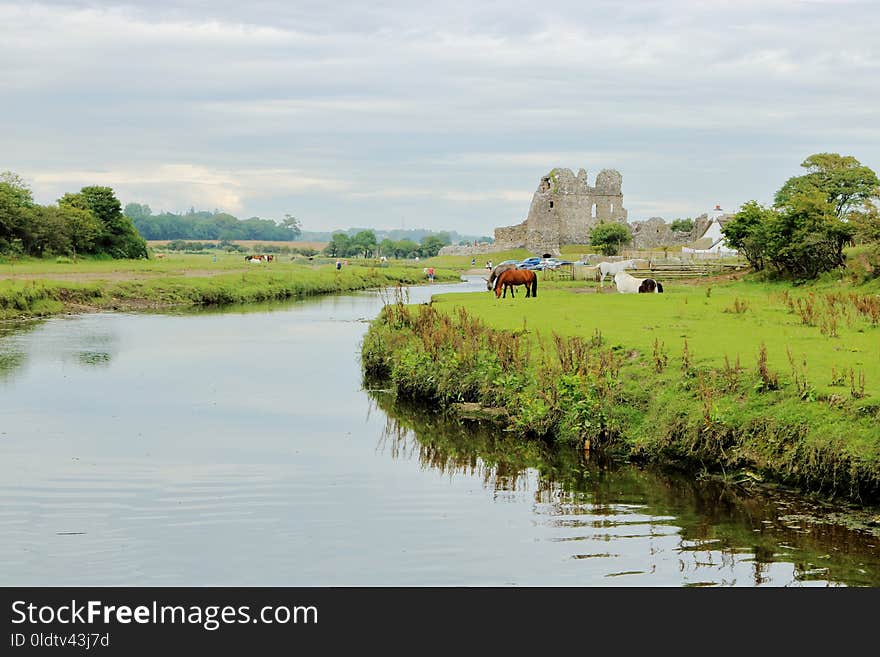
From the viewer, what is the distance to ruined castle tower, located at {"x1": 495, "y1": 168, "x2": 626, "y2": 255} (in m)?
120

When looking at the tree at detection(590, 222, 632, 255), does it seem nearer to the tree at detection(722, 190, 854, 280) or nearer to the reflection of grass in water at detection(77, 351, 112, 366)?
the tree at detection(722, 190, 854, 280)

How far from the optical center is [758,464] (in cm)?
1440

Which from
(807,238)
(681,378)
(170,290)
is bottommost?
(681,378)

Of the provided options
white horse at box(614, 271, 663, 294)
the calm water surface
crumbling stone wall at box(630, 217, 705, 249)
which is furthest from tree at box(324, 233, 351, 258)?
the calm water surface

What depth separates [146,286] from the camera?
5425cm

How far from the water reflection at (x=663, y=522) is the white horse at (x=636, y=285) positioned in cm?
2069

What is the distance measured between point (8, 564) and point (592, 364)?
420 inches

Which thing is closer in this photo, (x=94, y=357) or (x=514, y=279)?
(x=94, y=357)

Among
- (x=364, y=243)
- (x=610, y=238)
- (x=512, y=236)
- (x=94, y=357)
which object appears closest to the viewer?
(x=94, y=357)

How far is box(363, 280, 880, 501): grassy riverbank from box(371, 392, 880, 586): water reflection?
548 millimetres

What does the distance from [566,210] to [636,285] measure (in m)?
84.1

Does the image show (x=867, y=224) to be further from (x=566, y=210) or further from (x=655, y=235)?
(x=566, y=210)

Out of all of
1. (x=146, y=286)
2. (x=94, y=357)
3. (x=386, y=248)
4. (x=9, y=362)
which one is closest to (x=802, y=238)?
(x=94, y=357)
